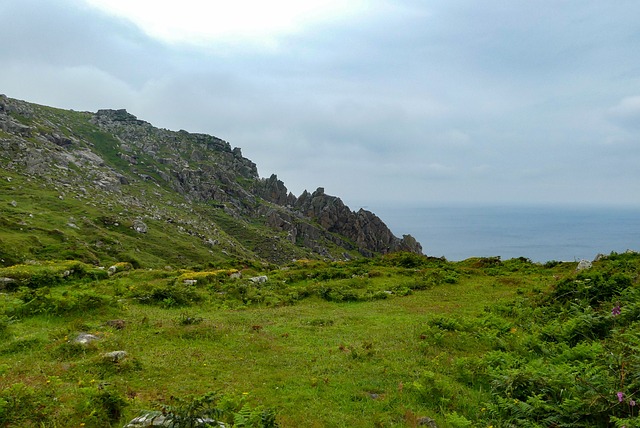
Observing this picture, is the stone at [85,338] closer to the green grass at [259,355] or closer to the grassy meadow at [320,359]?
the grassy meadow at [320,359]

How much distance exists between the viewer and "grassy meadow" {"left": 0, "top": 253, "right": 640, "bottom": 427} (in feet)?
24.5

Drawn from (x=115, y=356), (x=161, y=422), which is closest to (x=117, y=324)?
(x=115, y=356)

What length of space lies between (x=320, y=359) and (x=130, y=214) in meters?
107

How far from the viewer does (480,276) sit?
34.5m

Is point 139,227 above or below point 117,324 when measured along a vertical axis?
above

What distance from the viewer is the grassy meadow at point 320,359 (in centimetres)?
748

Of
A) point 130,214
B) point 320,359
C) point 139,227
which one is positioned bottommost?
point 320,359

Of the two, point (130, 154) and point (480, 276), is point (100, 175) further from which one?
point (480, 276)

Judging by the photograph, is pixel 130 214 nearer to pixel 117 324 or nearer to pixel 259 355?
pixel 117 324

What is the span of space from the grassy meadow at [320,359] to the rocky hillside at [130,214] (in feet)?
105

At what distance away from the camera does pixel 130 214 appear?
104 meters

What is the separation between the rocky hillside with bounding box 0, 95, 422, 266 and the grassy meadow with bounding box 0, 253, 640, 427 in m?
32.0

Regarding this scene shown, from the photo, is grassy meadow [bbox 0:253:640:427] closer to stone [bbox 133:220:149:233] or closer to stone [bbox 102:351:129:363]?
stone [bbox 102:351:129:363]

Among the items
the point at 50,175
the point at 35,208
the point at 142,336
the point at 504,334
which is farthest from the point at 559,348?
the point at 50,175
